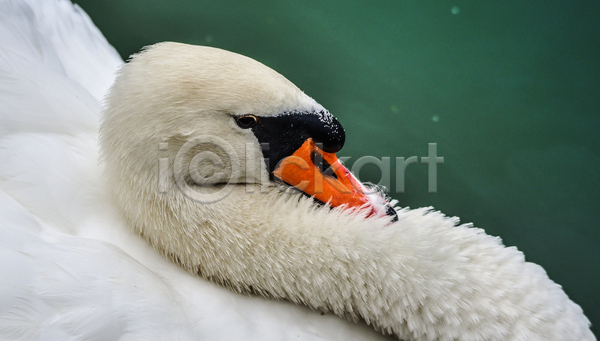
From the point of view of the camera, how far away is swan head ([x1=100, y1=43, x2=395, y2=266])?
928mm

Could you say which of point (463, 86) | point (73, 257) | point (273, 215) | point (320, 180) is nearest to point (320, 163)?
point (320, 180)

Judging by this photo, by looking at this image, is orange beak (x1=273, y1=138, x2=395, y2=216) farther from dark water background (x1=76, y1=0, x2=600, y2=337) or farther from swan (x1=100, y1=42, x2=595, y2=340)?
dark water background (x1=76, y1=0, x2=600, y2=337)

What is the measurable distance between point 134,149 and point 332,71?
4.49 ft

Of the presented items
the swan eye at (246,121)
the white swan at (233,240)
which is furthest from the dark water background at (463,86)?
the swan eye at (246,121)

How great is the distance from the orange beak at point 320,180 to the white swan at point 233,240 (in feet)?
0.07

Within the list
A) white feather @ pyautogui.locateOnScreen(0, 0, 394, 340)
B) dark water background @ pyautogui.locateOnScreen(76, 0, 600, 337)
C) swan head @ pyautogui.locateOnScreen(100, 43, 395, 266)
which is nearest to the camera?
white feather @ pyautogui.locateOnScreen(0, 0, 394, 340)

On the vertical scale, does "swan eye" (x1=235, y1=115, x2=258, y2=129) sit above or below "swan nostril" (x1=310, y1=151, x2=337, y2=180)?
above

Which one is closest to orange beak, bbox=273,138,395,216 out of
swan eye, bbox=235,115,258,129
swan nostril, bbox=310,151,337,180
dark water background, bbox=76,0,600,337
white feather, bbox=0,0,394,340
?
swan nostril, bbox=310,151,337,180

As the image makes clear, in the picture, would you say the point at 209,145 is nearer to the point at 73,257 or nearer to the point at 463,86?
the point at 73,257

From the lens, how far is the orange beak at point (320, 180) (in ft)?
3.32

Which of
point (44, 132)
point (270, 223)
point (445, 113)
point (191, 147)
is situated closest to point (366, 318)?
point (270, 223)

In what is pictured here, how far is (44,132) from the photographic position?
3.76 ft

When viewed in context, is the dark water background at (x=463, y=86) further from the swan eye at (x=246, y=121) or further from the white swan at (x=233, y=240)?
the swan eye at (x=246, y=121)

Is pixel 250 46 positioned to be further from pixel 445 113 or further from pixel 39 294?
pixel 39 294
